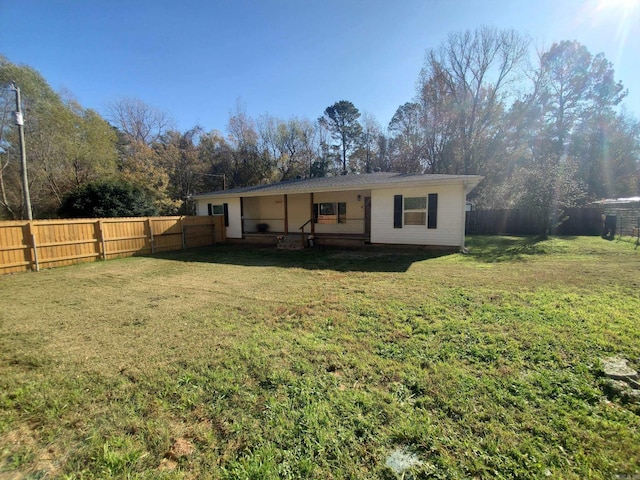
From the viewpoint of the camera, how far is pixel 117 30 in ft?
32.7

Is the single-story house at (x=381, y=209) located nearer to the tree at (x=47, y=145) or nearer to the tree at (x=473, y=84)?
the tree at (x=47, y=145)

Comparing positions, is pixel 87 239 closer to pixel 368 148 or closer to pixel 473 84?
pixel 368 148

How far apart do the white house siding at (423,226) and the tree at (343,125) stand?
20035 millimetres

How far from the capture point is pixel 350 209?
13.9 m

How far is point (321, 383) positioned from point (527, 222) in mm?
18515

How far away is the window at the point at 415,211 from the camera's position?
10203mm

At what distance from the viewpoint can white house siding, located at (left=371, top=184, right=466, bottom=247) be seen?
9.65 m

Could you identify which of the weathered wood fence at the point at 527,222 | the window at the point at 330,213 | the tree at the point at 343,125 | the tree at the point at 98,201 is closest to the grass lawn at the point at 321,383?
the window at the point at 330,213

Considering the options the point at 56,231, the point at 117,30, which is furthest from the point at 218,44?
the point at 56,231

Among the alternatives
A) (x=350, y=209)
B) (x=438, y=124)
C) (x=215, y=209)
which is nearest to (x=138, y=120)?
(x=215, y=209)

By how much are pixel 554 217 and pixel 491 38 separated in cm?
1532

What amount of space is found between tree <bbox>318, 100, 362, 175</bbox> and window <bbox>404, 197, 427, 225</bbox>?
20.4 meters

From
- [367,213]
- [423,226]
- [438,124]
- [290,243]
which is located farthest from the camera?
[438,124]

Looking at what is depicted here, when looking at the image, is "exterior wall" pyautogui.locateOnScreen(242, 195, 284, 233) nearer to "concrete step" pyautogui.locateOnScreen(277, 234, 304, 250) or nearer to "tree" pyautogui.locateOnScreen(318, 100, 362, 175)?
"concrete step" pyautogui.locateOnScreen(277, 234, 304, 250)
